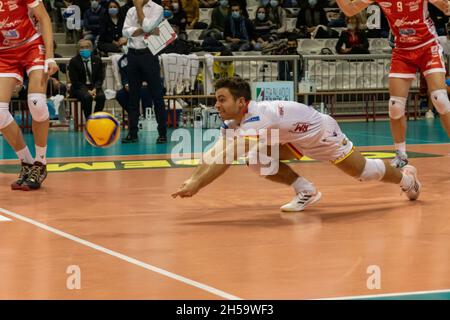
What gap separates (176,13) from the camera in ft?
72.6

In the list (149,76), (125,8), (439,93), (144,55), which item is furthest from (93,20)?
(439,93)

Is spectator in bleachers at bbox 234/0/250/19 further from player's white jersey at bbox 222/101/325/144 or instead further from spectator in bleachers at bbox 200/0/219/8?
player's white jersey at bbox 222/101/325/144

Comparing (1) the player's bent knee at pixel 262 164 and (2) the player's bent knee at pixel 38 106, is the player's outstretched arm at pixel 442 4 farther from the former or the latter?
(2) the player's bent knee at pixel 38 106

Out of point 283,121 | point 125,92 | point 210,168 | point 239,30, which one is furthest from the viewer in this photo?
point 239,30

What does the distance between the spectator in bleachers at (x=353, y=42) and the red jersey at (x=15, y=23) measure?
1222cm

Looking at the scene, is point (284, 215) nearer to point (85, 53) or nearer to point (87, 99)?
point (87, 99)

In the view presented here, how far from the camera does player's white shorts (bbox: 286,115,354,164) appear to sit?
8.07 metres

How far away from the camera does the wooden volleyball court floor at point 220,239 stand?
5.42m

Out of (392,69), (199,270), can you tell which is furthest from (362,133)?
(199,270)

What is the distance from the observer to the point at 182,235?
7.18m

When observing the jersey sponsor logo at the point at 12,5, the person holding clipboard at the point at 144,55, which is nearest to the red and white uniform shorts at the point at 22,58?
the jersey sponsor logo at the point at 12,5

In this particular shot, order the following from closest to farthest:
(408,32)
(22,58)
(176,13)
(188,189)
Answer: (188,189) < (22,58) < (408,32) < (176,13)

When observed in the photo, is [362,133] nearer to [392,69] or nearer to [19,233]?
[392,69]

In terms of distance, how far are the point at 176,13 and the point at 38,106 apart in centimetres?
1242
